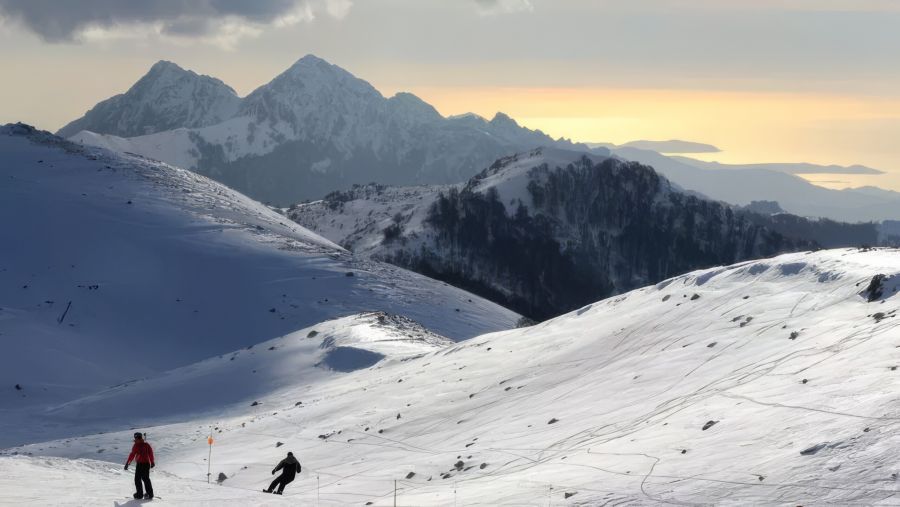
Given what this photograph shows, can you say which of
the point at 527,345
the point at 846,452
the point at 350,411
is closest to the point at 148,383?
the point at 350,411

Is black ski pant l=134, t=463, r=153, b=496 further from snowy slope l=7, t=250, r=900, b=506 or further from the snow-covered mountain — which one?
the snow-covered mountain

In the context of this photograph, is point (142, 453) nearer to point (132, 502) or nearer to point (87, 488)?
point (132, 502)

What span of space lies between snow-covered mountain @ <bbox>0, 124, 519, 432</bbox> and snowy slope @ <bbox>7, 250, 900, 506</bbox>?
Result: 24650 mm

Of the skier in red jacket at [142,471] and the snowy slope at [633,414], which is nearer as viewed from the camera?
the snowy slope at [633,414]

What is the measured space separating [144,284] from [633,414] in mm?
62384

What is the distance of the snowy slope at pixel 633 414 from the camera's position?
61.6 ft

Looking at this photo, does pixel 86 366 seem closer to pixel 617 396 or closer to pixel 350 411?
pixel 350 411

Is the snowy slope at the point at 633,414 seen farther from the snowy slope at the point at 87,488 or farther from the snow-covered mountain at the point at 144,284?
the snow-covered mountain at the point at 144,284

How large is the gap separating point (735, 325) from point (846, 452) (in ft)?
43.2

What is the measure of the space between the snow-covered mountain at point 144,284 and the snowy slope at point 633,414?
24650 millimetres

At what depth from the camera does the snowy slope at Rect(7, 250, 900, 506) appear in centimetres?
1877

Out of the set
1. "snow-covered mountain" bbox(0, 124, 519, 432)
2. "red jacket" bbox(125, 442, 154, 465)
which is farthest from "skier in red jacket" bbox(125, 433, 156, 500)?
"snow-covered mountain" bbox(0, 124, 519, 432)

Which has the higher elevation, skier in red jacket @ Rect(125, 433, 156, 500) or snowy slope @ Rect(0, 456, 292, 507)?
skier in red jacket @ Rect(125, 433, 156, 500)

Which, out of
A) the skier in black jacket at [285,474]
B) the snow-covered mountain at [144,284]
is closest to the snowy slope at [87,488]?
the skier in black jacket at [285,474]
